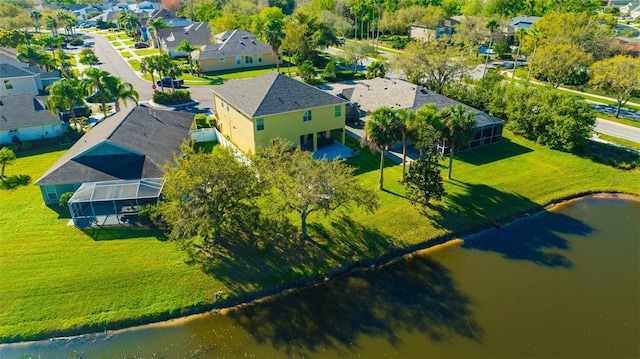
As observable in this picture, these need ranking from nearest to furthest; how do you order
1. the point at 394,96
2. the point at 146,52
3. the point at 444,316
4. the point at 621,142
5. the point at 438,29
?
the point at 444,316
the point at 621,142
the point at 394,96
the point at 146,52
the point at 438,29

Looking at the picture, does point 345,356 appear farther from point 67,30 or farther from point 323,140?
point 67,30

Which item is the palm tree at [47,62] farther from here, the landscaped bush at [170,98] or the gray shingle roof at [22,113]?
the gray shingle roof at [22,113]

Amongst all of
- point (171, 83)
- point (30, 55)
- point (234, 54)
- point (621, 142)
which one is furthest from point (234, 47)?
point (621, 142)

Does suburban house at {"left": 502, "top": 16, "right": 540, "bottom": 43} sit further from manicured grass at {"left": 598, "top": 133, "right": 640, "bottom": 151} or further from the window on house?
the window on house

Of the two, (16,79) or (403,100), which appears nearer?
(403,100)

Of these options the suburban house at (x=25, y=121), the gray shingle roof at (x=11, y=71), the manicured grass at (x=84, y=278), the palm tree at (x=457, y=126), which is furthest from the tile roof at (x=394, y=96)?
the gray shingle roof at (x=11, y=71)

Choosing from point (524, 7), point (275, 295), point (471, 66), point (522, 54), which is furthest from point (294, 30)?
point (524, 7)

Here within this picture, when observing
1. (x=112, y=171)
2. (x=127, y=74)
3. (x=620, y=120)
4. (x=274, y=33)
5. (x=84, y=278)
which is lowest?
(x=84, y=278)

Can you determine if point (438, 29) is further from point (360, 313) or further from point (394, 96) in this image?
point (360, 313)
